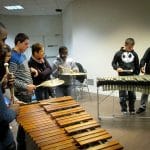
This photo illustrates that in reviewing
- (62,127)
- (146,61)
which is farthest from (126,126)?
(62,127)

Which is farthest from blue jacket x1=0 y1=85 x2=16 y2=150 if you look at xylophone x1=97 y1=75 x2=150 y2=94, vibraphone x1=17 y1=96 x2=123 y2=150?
xylophone x1=97 y1=75 x2=150 y2=94

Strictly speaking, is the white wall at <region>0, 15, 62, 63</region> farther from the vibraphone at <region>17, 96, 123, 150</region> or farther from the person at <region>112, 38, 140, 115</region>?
the vibraphone at <region>17, 96, 123, 150</region>

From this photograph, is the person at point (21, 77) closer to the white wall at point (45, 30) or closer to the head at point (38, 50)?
the head at point (38, 50)

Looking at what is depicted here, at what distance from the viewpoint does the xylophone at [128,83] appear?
14.5ft

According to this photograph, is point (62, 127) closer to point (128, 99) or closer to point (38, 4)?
point (128, 99)

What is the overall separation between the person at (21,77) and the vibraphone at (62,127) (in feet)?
1.42

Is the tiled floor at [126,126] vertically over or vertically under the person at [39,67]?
under

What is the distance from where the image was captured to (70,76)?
5.03 metres

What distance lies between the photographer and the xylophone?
4422mm

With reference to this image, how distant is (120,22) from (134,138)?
3611 millimetres

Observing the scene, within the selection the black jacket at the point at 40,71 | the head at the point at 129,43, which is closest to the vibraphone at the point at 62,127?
the black jacket at the point at 40,71

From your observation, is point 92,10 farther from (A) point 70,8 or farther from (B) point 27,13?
(B) point 27,13

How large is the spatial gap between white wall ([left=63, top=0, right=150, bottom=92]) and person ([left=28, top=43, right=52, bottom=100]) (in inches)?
132

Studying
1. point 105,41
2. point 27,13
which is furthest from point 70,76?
point 27,13
